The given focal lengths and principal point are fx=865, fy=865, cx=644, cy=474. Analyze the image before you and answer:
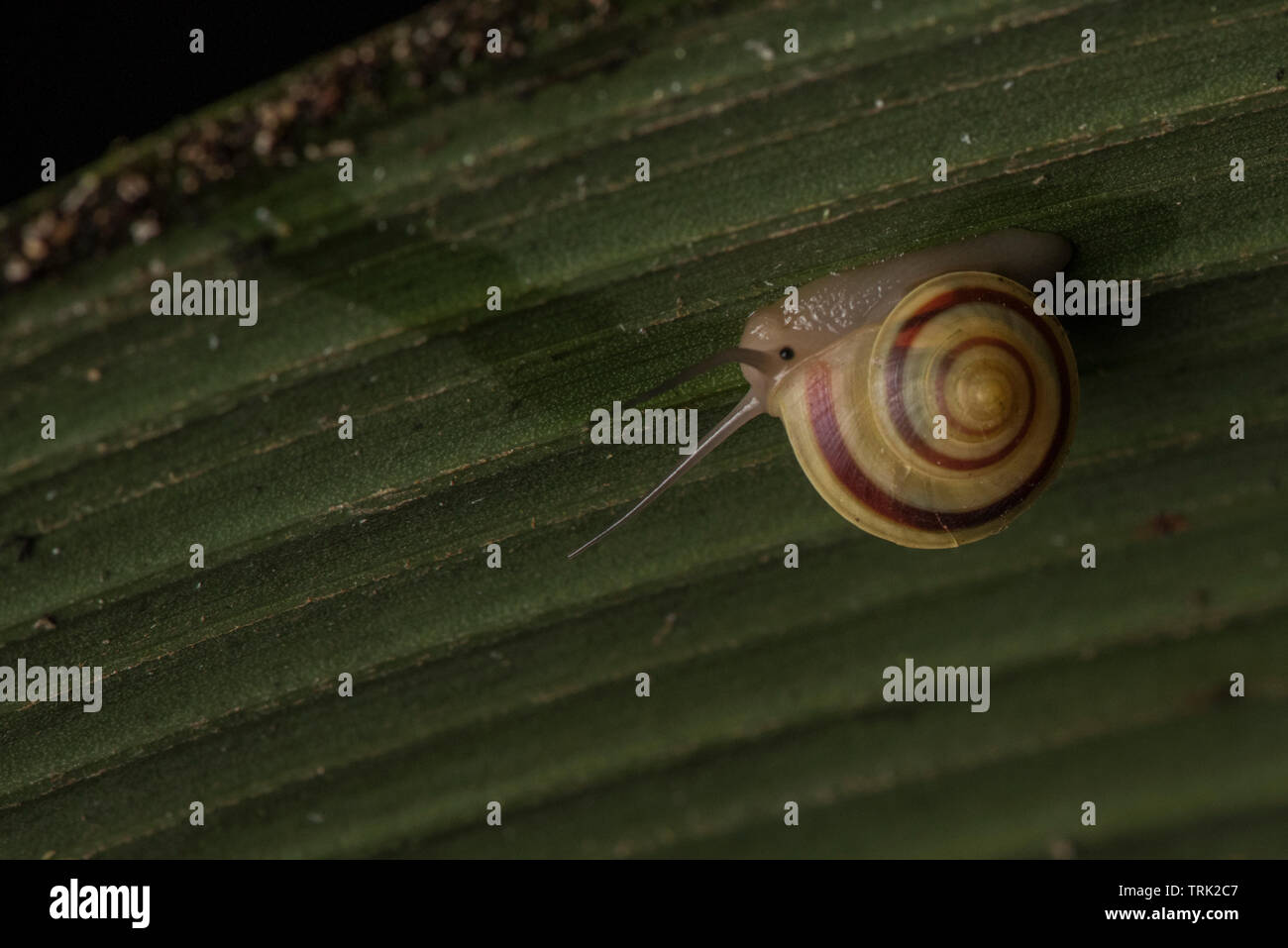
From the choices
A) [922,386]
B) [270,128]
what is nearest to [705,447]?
[922,386]

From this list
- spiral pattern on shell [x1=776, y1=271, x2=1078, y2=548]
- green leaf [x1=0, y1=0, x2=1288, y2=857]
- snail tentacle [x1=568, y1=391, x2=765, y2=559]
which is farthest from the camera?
snail tentacle [x1=568, y1=391, x2=765, y2=559]

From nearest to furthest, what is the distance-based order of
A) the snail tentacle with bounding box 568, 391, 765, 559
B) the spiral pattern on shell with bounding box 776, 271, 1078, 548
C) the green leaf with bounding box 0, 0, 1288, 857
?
the spiral pattern on shell with bounding box 776, 271, 1078, 548, the green leaf with bounding box 0, 0, 1288, 857, the snail tentacle with bounding box 568, 391, 765, 559

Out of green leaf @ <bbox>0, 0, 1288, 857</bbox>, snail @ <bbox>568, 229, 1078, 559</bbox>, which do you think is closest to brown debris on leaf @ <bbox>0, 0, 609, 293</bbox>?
green leaf @ <bbox>0, 0, 1288, 857</bbox>

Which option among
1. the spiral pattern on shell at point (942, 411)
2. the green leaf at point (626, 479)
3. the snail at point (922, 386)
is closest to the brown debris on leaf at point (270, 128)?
the green leaf at point (626, 479)

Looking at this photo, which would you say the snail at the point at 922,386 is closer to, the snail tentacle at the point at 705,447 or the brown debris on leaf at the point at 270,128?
the snail tentacle at the point at 705,447

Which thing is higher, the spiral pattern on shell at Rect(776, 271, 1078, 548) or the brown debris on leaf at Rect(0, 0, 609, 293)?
the brown debris on leaf at Rect(0, 0, 609, 293)

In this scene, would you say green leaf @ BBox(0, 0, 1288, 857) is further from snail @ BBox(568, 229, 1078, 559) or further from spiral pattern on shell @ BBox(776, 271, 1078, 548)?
spiral pattern on shell @ BBox(776, 271, 1078, 548)

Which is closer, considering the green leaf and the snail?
the snail
